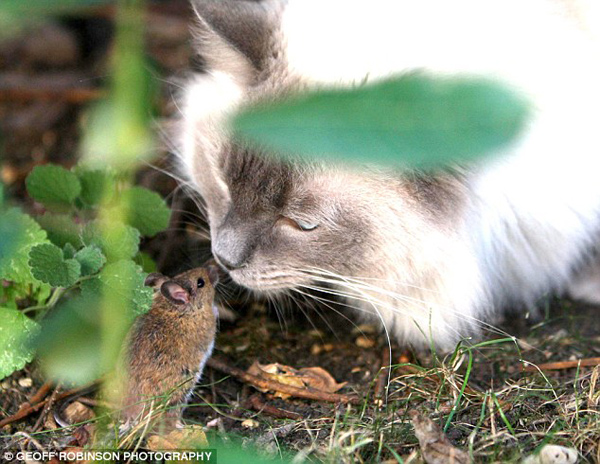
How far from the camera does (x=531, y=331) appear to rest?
2379 millimetres

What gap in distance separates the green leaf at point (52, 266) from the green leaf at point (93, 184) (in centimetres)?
36

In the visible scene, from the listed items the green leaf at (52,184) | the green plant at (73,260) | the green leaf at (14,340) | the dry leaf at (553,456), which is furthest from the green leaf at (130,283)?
→ the dry leaf at (553,456)

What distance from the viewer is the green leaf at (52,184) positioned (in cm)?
215

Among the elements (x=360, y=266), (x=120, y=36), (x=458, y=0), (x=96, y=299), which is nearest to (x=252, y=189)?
(x=360, y=266)

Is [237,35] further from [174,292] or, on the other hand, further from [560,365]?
[560,365]

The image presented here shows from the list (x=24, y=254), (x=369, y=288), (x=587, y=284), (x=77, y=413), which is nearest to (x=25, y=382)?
(x=77, y=413)

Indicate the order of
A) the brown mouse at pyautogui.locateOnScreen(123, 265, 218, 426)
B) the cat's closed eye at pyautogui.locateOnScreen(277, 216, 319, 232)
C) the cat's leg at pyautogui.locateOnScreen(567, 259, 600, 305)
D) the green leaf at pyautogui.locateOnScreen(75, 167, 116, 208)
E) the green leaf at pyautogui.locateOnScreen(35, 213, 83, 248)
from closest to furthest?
the brown mouse at pyautogui.locateOnScreen(123, 265, 218, 426) → the cat's closed eye at pyautogui.locateOnScreen(277, 216, 319, 232) → the green leaf at pyautogui.locateOnScreen(35, 213, 83, 248) → the green leaf at pyautogui.locateOnScreen(75, 167, 116, 208) → the cat's leg at pyautogui.locateOnScreen(567, 259, 600, 305)

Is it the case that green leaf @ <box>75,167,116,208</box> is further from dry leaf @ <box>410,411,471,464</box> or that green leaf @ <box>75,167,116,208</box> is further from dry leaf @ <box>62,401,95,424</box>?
dry leaf @ <box>410,411,471,464</box>

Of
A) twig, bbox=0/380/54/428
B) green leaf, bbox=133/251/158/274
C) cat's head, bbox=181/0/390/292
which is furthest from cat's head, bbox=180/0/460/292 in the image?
twig, bbox=0/380/54/428

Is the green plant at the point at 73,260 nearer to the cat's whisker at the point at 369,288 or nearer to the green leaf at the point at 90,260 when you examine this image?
the green leaf at the point at 90,260

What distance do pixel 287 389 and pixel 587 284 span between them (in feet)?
4.01

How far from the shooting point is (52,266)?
72.1 inches

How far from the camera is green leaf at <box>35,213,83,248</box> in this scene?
81.9 inches

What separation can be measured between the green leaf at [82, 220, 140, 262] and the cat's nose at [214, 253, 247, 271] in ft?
0.83
